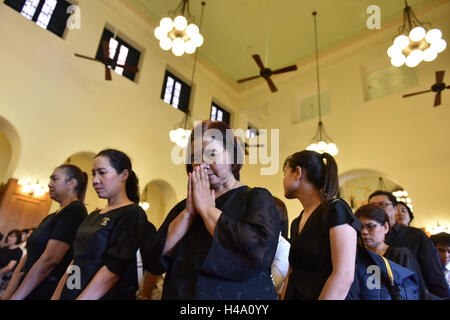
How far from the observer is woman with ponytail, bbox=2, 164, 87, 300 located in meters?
1.70

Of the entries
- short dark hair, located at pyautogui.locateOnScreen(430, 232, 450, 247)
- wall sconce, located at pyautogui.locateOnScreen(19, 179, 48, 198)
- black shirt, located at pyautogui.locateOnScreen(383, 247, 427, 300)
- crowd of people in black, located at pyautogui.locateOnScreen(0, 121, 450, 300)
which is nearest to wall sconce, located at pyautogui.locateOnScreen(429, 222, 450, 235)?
short dark hair, located at pyautogui.locateOnScreen(430, 232, 450, 247)

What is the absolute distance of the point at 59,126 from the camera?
6.73m

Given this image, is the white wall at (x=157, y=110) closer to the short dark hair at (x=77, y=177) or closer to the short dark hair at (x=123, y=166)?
the short dark hair at (x=77, y=177)

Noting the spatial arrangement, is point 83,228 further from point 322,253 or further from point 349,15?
point 349,15

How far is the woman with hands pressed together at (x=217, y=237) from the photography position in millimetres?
909

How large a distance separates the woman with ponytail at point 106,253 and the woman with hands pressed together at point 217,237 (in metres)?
0.37

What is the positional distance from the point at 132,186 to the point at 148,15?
28.6 ft

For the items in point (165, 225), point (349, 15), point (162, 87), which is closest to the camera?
point (165, 225)

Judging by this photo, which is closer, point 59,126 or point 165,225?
point 165,225
